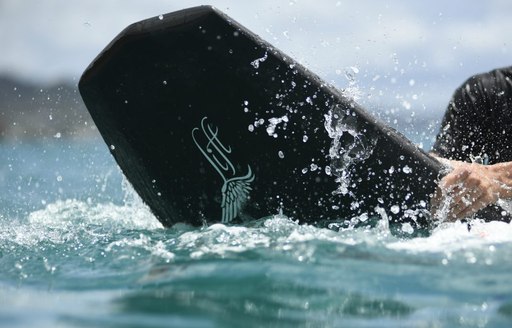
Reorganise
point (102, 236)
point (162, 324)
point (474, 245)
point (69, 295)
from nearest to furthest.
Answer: point (162, 324)
point (69, 295)
point (474, 245)
point (102, 236)

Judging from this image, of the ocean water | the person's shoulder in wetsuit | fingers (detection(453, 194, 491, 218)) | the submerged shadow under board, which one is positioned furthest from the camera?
the person's shoulder in wetsuit

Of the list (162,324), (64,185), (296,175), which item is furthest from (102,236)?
(64,185)

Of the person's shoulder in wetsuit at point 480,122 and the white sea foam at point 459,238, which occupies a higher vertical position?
the person's shoulder in wetsuit at point 480,122

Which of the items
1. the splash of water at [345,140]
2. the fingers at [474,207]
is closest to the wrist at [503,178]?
the fingers at [474,207]

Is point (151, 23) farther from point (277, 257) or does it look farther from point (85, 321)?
point (85, 321)

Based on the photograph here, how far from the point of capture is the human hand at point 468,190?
3850mm

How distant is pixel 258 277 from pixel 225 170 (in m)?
1.27

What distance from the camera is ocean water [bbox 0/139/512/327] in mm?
2496

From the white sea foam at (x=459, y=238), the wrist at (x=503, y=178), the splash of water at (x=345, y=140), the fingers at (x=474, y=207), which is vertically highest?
the splash of water at (x=345, y=140)

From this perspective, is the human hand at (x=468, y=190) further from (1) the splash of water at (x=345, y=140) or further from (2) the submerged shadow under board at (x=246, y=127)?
(1) the splash of water at (x=345, y=140)

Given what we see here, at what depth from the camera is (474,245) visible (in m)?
3.47

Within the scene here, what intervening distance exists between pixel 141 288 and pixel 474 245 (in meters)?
1.68

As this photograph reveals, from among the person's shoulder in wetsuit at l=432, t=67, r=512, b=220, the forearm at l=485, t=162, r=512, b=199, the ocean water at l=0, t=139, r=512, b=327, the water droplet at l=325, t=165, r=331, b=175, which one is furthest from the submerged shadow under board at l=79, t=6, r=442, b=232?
the person's shoulder in wetsuit at l=432, t=67, r=512, b=220

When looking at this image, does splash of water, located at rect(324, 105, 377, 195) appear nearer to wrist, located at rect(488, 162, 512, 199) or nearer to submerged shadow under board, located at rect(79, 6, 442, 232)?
submerged shadow under board, located at rect(79, 6, 442, 232)
